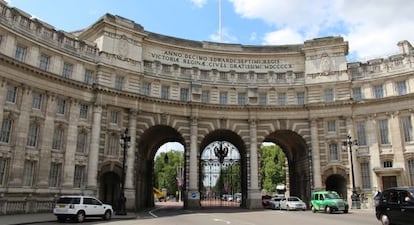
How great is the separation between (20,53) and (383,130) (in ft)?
121

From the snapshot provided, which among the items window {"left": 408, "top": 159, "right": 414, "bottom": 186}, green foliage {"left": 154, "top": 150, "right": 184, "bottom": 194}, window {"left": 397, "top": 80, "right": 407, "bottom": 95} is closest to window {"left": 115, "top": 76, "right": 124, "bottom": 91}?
window {"left": 397, "top": 80, "right": 407, "bottom": 95}

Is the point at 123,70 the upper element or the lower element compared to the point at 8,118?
upper

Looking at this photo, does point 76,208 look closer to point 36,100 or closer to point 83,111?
point 36,100

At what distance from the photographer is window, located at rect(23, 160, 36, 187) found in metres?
30.4

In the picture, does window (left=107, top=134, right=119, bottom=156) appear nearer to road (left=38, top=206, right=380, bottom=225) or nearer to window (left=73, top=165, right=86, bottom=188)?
window (left=73, top=165, right=86, bottom=188)

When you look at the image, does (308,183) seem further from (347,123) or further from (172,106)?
(172,106)

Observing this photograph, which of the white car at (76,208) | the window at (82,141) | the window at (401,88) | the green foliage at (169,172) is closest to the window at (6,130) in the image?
the window at (82,141)

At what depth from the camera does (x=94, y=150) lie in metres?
35.7

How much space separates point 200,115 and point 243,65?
8.81 m

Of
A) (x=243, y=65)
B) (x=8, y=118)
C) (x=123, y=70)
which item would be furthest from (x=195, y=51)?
(x=8, y=118)

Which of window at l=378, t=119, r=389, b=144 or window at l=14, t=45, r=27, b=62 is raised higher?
window at l=14, t=45, r=27, b=62

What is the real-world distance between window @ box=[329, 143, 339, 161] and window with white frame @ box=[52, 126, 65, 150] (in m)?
28.3

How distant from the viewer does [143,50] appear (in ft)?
139

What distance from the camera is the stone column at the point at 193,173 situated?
131 feet
